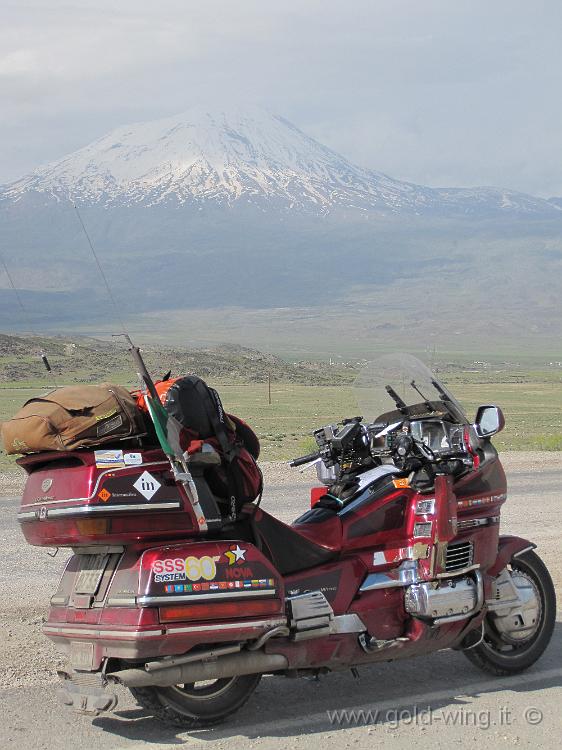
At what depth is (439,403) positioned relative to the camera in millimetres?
6734

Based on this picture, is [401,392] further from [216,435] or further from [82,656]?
[82,656]

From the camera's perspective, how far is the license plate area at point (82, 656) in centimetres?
563

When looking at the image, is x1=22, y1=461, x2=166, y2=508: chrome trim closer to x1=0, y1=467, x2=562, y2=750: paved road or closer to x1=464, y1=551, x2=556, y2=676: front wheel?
x1=0, y1=467, x2=562, y2=750: paved road

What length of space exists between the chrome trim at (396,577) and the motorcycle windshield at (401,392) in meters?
0.84

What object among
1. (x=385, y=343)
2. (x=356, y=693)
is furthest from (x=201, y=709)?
(x=385, y=343)

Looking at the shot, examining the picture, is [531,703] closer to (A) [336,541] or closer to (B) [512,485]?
(A) [336,541]

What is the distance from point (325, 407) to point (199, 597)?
43.1 m

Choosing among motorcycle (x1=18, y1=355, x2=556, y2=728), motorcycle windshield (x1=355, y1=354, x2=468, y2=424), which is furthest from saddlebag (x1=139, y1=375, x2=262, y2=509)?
motorcycle windshield (x1=355, y1=354, x2=468, y2=424)

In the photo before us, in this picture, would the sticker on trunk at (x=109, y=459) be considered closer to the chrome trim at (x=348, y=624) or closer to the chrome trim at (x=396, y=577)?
the chrome trim at (x=348, y=624)

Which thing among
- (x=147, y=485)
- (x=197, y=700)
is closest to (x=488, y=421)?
(x=147, y=485)

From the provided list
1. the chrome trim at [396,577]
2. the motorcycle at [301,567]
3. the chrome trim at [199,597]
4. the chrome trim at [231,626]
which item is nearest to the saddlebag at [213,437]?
the motorcycle at [301,567]

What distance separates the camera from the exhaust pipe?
5.53 m

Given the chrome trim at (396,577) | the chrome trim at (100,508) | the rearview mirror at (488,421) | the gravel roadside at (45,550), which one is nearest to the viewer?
the chrome trim at (100,508)

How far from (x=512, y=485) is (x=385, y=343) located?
14407 centimetres
